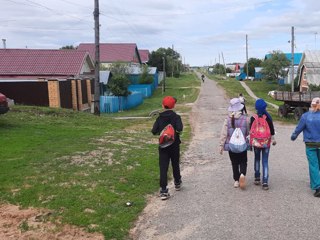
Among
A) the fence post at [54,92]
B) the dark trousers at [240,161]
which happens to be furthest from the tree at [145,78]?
the dark trousers at [240,161]

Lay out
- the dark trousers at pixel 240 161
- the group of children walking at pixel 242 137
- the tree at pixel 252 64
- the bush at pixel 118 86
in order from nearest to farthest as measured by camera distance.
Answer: the group of children walking at pixel 242 137
the dark trousers at pixel 240 161
the bush at pixel 118 86
the tree at pixel 252 64

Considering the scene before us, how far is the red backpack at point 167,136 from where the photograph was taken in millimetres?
6391

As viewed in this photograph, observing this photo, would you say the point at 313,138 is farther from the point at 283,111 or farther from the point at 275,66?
the point at 275,66

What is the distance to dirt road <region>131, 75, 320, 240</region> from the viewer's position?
16.0ft

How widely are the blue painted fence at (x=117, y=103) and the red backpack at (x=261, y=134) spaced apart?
24513mm

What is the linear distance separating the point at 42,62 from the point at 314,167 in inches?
1186

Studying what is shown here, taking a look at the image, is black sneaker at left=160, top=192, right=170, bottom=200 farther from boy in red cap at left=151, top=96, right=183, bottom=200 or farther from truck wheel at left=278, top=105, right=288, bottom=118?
truck wheel at left=278, top=105, right=288, bottom=118

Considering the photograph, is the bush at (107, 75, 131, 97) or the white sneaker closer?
the white sneaker

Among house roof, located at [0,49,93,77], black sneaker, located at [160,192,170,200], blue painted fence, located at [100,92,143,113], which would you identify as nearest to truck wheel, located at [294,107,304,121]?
blue painted fence, located at [100,92,143,113]

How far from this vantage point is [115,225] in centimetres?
512

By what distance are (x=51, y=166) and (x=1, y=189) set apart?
5.46ft

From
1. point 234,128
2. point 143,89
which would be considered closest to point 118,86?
point 143,89

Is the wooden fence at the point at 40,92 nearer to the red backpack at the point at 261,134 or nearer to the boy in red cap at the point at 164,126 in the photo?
the boy in red cap at the point at 164,126

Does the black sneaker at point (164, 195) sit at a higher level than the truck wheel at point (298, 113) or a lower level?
higher
